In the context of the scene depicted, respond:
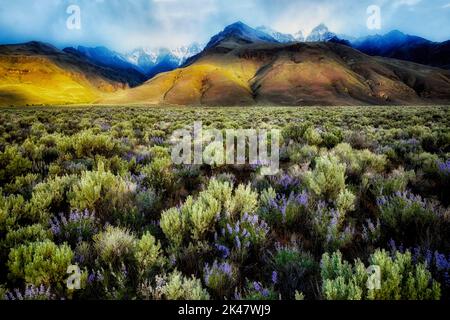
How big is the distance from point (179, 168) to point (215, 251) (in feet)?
10.6

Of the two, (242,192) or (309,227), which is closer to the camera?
(309,227)

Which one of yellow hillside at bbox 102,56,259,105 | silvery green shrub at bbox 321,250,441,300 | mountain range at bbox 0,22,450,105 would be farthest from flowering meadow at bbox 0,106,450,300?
yellow hillside at bbox 102,56,259,105

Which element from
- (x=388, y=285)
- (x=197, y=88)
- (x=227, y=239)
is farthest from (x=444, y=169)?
(x=197, y=88)

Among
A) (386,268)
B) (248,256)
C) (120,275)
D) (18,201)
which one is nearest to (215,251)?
(248,256)

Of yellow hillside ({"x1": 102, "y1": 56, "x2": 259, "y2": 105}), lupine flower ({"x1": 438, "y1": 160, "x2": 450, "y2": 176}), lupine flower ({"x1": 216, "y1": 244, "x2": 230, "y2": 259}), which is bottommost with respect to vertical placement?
lupine flower ({"x1": 216, "y1": 244, "x2": 230, "y2": 259})

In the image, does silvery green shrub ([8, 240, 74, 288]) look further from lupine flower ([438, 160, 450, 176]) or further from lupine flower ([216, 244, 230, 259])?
lupine flower ([438, 160, 450, 176])

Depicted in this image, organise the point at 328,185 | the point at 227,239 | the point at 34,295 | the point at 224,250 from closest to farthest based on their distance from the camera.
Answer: the point at 34,295
the point at 224,250
the point at 227,239
the point at 328,185

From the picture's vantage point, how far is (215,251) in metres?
2.80

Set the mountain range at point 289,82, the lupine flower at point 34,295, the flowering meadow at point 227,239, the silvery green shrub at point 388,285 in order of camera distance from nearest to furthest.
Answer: the silvery green shrub at point 388,285 → the lupine flower at point 34,295 → the flowering meadow at point 227,239 → the mountain range at point 289,82

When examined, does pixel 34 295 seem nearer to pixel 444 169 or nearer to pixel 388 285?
pixel 388 285

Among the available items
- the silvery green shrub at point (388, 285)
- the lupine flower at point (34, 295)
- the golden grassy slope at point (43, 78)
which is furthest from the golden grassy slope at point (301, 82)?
the lupine flower at point (34, 295)

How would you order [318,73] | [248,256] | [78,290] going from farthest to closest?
[318,73], [248,256], [78,290]

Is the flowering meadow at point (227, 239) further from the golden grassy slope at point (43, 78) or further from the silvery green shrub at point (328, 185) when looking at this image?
the golden grassy slope at point (43, 78)

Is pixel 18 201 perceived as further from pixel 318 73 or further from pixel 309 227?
pixel 318 73
